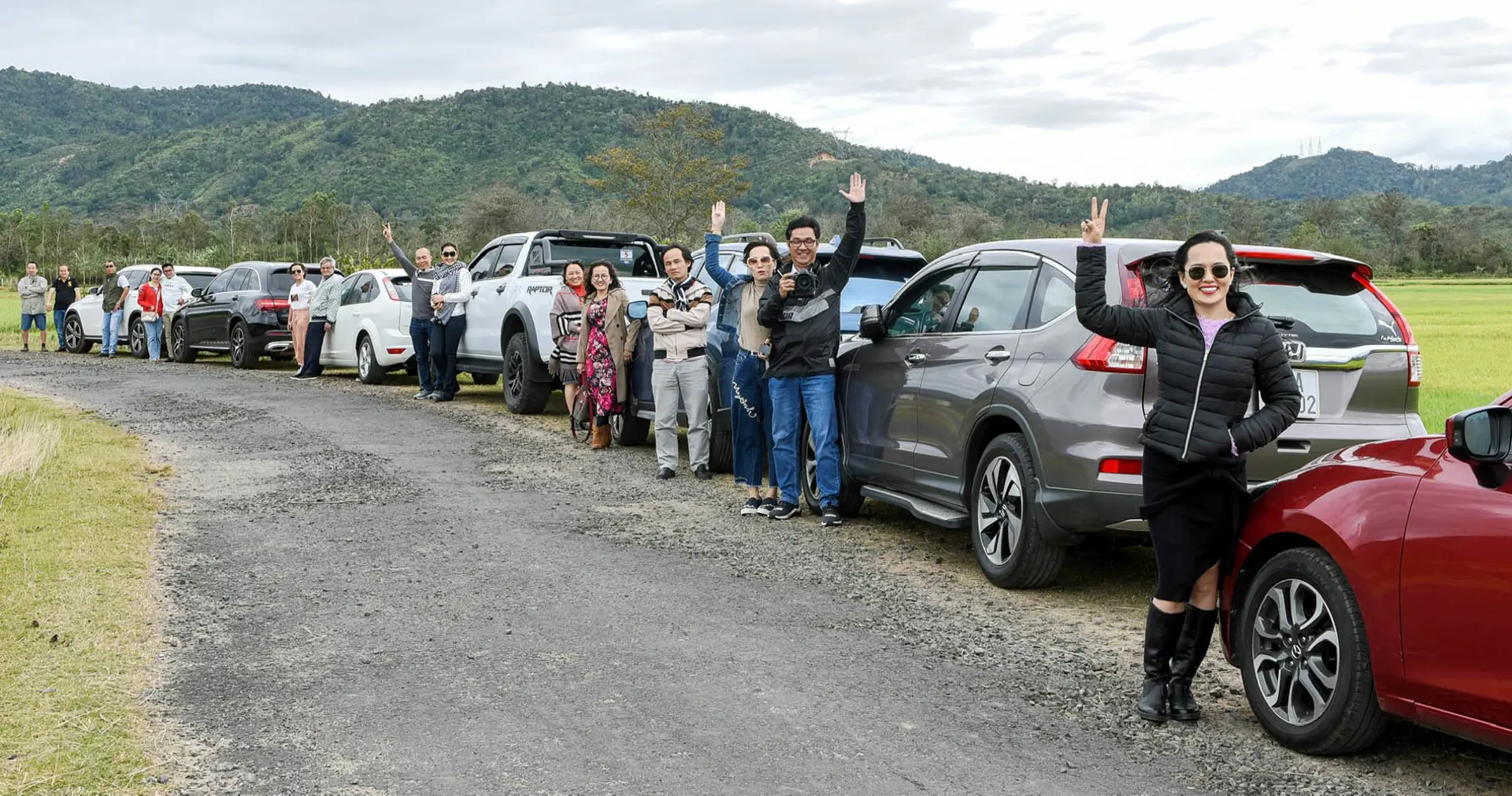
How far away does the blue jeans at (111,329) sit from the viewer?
88.1 feet

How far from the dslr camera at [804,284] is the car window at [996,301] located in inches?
54.6

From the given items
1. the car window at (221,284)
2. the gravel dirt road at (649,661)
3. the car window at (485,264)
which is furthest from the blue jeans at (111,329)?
the gravel dirt road at (649,661)

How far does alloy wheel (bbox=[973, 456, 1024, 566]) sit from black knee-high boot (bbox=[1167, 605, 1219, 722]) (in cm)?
177

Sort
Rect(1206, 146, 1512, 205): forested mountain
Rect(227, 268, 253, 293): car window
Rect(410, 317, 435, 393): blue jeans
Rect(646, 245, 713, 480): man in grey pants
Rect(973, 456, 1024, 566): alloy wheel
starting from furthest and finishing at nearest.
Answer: Rect(1206, 146, 1512, 205): forested mountain, Rect(227, 268, 253, 293): car window, Rect(410, 317, 435, 393): blue jeans, Rect(646, 245, 713, 480): man in grey pants, Rect(973, 456, 1024, 566): alloy wheel

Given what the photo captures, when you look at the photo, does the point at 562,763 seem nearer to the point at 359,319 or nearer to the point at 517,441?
the point at 517,441

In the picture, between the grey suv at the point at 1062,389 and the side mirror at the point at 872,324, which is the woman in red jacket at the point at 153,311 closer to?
the side mirror at the point at 872,324

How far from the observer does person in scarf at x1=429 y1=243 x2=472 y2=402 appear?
54.5 feet

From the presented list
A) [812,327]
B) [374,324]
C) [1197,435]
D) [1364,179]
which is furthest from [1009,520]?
[1364,179]

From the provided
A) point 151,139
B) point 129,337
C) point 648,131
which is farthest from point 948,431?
point 151,139

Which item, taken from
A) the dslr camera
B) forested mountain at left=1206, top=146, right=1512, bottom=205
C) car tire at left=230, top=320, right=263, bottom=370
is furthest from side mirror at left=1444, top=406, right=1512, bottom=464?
forested mountain at left=1206, top=146, right=1512, bottom=205

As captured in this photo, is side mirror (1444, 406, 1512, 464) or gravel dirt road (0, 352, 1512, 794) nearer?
side mirror (1444, 406, 1512, 464)

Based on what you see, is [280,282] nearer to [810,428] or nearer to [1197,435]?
[810,428]

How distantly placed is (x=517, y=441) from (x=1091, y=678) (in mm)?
8713

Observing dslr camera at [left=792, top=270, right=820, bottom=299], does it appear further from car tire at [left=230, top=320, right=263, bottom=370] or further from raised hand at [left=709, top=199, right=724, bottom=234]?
car tire at [left=230, top=320, right=263, bottom=370]
